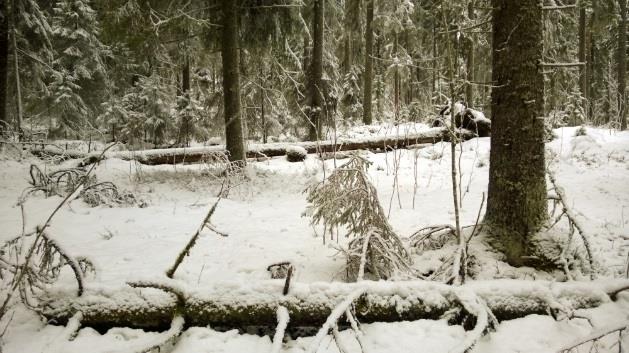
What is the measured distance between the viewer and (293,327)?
3135 millimetres

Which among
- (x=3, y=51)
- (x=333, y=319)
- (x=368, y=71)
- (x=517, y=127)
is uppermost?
(x=3, y=51)

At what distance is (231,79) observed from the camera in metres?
9.16

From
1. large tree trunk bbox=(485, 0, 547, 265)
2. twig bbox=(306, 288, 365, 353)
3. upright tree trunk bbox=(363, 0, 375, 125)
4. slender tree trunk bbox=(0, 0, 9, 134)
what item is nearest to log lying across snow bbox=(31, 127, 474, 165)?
slender tree trunk bbox=(0, 0, 9, 134)

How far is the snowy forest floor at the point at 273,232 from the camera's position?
290cm

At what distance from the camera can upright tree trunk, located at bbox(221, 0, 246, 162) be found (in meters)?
8.98

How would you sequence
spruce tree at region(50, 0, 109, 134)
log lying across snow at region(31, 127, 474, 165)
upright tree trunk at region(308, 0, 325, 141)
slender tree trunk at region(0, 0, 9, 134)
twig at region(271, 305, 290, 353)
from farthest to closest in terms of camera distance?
spruce tree at region(50, 0, 109, 134) → slender tree trunk at region(0, 0, 9, 134) → upright tree trunk at region(308, 0, 325, 141) → log lying across snow at region(31, 127, 474, 165) → twig at region(271, 305, 290, 353)

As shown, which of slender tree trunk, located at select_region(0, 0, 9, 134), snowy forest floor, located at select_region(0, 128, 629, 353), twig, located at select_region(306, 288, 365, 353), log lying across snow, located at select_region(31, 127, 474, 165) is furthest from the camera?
slender tree trunk, located at select_region(0, 0, 9, 134)

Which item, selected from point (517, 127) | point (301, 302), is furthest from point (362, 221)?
point (517, 127)

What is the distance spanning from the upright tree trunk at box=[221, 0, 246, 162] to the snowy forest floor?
0.82m

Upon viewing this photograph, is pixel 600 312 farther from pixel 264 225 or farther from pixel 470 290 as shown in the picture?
pixel 264 225

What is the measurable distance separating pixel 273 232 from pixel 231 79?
5.01m

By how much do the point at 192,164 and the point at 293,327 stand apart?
8844 mm

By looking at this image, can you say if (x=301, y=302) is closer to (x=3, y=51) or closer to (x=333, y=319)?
(x=333, y=319)

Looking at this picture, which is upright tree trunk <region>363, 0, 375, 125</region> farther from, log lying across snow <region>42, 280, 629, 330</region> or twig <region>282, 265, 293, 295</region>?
twig <region>282, 265, 293, 295</region>
